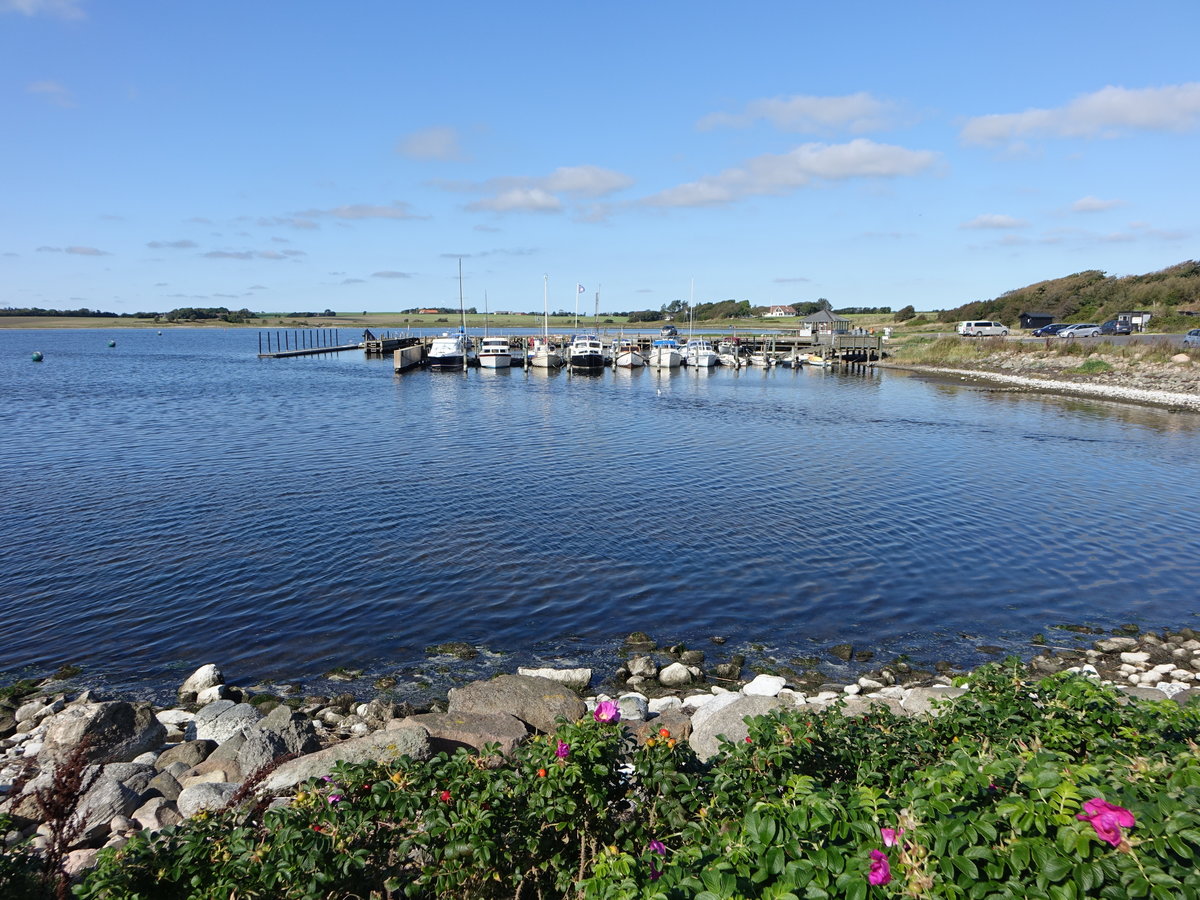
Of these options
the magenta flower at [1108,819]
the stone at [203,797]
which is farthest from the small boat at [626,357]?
the magenta flower at [1108,819]

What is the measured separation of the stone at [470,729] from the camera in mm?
8227

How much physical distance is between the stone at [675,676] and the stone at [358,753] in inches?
187

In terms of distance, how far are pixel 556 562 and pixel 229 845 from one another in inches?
492

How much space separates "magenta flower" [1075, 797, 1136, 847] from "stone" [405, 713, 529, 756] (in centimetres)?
583

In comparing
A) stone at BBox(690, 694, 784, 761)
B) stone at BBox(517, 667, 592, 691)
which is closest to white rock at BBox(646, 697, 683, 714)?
stone at BBox(517, 667, 592, 691)

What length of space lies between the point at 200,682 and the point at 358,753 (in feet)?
16.6

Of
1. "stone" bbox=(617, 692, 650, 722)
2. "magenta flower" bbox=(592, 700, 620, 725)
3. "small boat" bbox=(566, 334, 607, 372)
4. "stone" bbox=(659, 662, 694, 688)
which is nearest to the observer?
"magenta flower" bbox=(592, 700, 620, 725)

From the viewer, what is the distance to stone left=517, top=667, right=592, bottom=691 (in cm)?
1145

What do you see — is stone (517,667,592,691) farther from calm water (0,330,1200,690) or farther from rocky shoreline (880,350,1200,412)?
rocky shoreline (880,350,1200,412)

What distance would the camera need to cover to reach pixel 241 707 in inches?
400

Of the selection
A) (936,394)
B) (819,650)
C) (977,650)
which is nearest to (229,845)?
(819,650)

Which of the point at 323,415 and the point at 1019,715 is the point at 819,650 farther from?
the point at 323,415

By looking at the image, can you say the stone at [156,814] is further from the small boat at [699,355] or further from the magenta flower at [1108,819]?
the small boat at [699,355]

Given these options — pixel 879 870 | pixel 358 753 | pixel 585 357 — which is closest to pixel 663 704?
pixel 358 753
